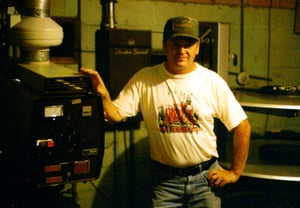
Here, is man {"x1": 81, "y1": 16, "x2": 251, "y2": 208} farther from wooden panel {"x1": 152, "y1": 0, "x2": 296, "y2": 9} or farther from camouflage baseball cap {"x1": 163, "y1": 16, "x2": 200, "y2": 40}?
wooden panel {"x1": 152, "y1": 0, "x2": 296, "y2": 9}

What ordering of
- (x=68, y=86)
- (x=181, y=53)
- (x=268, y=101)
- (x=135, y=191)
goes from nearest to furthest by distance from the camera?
(x=68, y=86) < (x=181, y=53) < (x=268, y=101) < (x=135, y=191)

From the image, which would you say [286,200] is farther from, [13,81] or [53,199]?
[13,81]

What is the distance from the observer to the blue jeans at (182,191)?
6.73ft

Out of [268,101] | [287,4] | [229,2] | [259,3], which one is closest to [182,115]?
[268,101]

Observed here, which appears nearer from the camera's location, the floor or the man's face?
the man's face

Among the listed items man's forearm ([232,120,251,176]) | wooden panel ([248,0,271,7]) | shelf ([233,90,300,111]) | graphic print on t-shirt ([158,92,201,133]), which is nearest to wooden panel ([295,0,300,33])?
wooden panel ([248,0,271,7])

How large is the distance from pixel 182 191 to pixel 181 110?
384mm

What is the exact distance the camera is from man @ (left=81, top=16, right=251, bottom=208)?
6.64ft

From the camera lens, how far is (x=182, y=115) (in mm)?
2027

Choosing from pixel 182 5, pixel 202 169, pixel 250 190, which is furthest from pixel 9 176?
pixel 250 190

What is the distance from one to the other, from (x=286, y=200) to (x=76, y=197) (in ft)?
4.44

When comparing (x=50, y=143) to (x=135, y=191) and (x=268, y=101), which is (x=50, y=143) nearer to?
(x=268, y=101)

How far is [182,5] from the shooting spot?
2.97m

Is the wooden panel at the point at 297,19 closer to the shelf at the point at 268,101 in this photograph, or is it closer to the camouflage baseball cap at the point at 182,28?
the shelf at the point at 268,101
